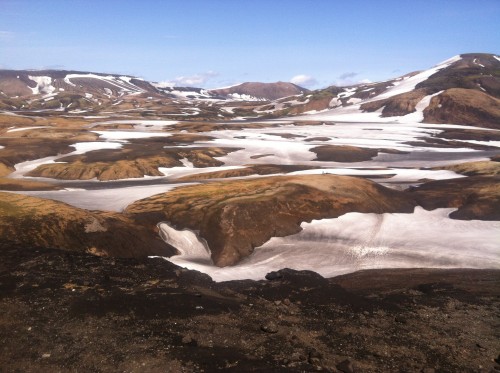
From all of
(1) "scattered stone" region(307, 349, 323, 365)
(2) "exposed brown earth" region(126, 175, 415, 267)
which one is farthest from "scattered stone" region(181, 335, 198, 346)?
(2) "exposed brown earth" region(126, 175, 415, 267)

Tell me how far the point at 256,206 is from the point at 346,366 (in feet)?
82.8

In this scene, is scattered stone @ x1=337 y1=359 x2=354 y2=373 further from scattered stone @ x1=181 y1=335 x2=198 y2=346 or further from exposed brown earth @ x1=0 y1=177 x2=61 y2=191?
exposed brown earth @ x1=0 y1=177 x2=61 y2=191

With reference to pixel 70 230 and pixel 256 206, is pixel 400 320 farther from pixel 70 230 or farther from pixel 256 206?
pixel 70 230

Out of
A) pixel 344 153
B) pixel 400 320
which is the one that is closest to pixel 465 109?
pixel 344 153

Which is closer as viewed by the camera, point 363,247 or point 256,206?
point 363,247

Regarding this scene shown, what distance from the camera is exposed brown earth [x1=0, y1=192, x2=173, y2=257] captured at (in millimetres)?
30578

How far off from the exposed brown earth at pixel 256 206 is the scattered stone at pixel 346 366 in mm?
17197

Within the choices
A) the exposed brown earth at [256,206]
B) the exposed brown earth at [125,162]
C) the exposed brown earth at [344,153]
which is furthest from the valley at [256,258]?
the exposed brown earth at [344,153]

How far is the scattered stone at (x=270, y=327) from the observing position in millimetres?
20172

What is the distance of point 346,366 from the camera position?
17.3 metres

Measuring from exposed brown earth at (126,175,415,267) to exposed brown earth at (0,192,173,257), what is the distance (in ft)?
14.6

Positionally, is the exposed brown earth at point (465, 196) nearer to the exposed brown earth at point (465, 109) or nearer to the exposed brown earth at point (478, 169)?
the exposed brown earth at point (478, 169)

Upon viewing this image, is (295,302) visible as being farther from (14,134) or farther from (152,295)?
(14,134)

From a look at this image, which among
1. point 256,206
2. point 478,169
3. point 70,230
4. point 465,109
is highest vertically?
point 465,109
